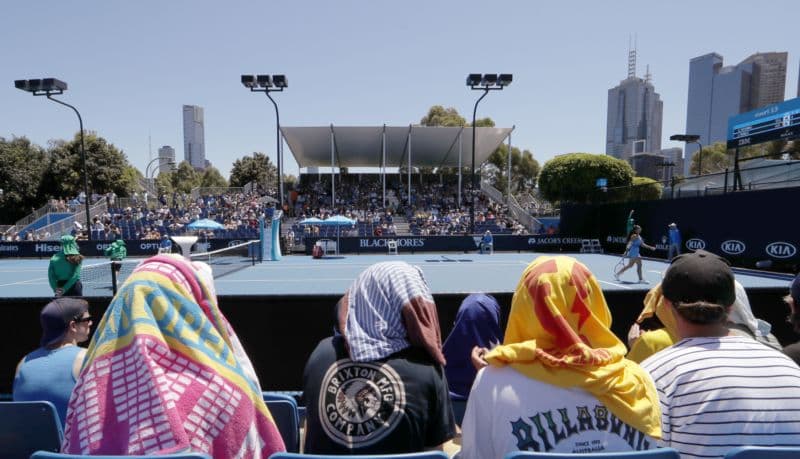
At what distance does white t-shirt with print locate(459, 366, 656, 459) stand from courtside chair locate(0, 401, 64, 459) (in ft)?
7.88

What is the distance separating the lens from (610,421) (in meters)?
1.63

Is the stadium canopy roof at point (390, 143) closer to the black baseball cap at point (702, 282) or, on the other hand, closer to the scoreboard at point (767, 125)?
the scoreboard at point (767, 125)

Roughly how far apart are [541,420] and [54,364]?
9.58ft

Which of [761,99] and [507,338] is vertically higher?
[761,99]

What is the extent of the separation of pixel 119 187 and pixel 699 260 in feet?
198

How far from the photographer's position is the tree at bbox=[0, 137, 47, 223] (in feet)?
145

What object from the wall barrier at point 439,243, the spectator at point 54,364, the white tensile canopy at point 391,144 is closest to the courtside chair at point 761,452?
the spectator at point 54,364

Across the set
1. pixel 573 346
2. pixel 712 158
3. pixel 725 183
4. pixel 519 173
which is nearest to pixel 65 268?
pixel 573 346

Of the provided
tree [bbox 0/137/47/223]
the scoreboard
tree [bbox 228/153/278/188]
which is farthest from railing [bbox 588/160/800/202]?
tree [bbox 228/153/278/188]

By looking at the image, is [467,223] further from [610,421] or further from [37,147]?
[37,147]

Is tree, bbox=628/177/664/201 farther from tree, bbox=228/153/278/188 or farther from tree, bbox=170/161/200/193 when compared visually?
tree, bbox=170/161/200/193

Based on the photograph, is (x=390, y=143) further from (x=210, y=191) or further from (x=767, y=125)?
(x=767, y=125)

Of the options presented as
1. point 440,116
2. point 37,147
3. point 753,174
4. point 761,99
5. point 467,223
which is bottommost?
point 467,223

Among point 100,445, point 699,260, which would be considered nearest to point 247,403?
point 100,445
